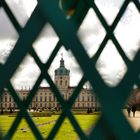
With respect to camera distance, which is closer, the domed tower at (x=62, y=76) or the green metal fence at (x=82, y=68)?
the green metal fence at (x=82, y=68)

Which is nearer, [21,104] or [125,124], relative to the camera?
[125,124]

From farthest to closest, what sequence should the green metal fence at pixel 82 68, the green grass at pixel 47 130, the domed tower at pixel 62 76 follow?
the domed tower at pixel 62 76 < the green grass at pixel 47 130 < the green metal fence at pixel 82 68

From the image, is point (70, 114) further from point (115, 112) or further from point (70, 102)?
point (115, 112)

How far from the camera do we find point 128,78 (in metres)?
1.33

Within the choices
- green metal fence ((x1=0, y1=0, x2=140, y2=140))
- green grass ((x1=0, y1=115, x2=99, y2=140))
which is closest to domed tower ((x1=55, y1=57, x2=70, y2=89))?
green grass ((x1=0, y1=115, x2=99, y2=140))

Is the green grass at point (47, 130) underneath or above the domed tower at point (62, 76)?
underneath

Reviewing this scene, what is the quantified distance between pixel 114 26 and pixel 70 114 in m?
0.66

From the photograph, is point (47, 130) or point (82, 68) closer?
point (82, 68)

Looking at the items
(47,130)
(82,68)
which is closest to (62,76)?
(47,130)

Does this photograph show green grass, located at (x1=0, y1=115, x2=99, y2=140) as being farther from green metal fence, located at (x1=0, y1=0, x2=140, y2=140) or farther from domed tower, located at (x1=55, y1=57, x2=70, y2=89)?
domed tower, located at (x1=55, y1=57, x2=70, y2=89)

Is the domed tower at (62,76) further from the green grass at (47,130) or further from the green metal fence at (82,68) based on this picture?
the green metal fence at (82,68)

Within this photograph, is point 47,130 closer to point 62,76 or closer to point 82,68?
point 82,68

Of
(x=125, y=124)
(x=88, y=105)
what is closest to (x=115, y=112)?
(x=125, y=124)

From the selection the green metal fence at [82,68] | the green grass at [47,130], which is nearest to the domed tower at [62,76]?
the green grass at [47,130]
